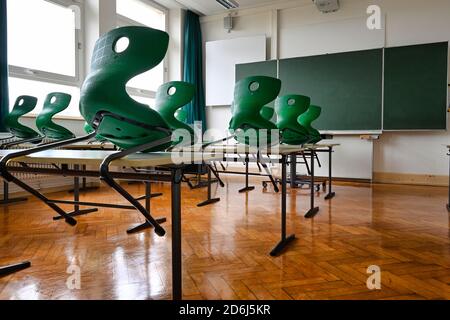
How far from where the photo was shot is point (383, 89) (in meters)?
5.06

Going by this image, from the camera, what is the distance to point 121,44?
1.09 m

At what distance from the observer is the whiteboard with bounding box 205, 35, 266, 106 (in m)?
6.09

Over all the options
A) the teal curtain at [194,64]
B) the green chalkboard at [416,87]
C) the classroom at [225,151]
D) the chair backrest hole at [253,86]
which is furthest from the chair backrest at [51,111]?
the green chalkboard at [416,87]

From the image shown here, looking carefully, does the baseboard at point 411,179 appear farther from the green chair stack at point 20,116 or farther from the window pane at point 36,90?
the green chair stack at point 20,116

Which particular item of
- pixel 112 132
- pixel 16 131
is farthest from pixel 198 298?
pixel 16 131

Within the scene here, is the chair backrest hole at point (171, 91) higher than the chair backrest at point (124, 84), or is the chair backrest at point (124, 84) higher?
the chair backrest hole at point (171, 91)

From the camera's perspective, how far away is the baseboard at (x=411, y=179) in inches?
195

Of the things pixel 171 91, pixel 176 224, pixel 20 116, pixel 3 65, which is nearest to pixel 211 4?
pixel 3 65

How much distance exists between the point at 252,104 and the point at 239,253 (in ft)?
3.01

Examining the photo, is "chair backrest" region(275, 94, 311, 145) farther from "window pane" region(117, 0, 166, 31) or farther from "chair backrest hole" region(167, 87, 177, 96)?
"window pane" region(117, 0, 166, 31)

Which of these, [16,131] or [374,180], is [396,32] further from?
[16,131]

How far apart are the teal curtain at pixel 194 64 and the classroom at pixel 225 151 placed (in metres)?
0.04

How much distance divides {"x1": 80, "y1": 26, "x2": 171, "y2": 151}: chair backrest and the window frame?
3679mm

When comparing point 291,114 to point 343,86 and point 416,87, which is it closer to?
point 343,86
